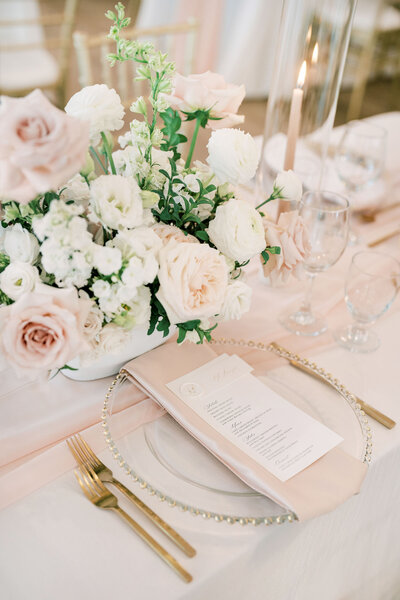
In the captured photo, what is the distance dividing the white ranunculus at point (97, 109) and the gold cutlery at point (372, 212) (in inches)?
31.6

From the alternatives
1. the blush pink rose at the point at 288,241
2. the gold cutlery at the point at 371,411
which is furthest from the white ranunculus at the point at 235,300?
the gold cutlery at the point at 371,411

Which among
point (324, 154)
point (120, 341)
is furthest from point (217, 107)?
point (324, 154)

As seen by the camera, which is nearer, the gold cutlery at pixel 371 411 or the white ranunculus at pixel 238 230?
the white ranunculus at pixel 238 230

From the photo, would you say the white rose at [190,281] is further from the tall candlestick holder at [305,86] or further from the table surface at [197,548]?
the tall candlestick holder at [305,86]

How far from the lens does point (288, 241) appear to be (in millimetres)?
802

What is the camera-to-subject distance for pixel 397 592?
1.09 m

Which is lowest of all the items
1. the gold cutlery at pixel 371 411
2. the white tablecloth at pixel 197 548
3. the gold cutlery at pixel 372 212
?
the white tablecloth at pixel 197 548

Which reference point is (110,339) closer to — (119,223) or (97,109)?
(119,223)

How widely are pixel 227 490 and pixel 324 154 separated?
81 cm

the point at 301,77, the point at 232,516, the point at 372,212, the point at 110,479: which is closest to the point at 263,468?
the point at 232,516

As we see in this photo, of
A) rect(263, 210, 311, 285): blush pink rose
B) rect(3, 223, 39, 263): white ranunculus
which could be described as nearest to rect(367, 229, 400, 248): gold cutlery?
rect(263, 210, 311, 285): blush pink rose

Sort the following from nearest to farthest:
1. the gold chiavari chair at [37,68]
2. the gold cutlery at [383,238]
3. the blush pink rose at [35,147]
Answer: the blush pink rose at [35,147] < the gold cutlery at [383,238] < the gold chiavari chair at [37,68]

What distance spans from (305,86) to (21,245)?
31.9 inches

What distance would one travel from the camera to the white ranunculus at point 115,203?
66 centimetres
